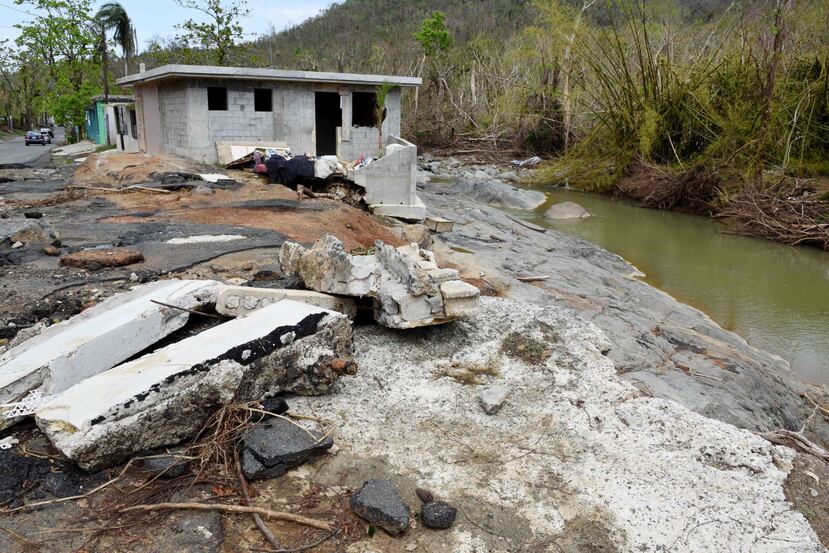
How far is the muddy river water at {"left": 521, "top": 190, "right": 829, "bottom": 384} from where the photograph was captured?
30.3ft

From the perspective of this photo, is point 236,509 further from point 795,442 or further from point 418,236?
point 418,236

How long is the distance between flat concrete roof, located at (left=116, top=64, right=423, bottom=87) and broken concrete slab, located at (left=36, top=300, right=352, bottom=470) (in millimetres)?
12987

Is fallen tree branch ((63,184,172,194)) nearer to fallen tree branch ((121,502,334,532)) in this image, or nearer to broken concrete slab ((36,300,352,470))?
broken concrete slab ((36,300,352,470))

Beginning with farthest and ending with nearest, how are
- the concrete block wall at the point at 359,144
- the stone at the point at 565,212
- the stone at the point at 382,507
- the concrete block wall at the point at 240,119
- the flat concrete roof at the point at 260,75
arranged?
the concrete block wall at the point at 359,144
the stone at the point at 565,212
the concrete block wall at the point at 240,119
the flat concrete roof at the point at 260,75
the stone at the point at 382,507

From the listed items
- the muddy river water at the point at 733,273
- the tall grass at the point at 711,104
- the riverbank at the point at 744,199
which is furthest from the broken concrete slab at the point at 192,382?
the tall grass at the point at 711,104

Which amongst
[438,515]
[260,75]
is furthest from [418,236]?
[260,75]

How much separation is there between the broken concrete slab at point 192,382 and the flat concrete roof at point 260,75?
13.0 meters

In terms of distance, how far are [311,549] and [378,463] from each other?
0.71m

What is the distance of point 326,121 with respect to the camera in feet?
68.9

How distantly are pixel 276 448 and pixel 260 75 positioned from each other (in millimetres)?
14452

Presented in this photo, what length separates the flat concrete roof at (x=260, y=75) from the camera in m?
15.5

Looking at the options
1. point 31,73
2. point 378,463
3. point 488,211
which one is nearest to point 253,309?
point 378,463

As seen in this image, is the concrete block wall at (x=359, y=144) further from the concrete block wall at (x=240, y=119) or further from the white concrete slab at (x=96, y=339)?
the white concrete slab at (x=96, y=339)

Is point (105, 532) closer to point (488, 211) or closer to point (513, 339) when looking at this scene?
point (513, 339)
